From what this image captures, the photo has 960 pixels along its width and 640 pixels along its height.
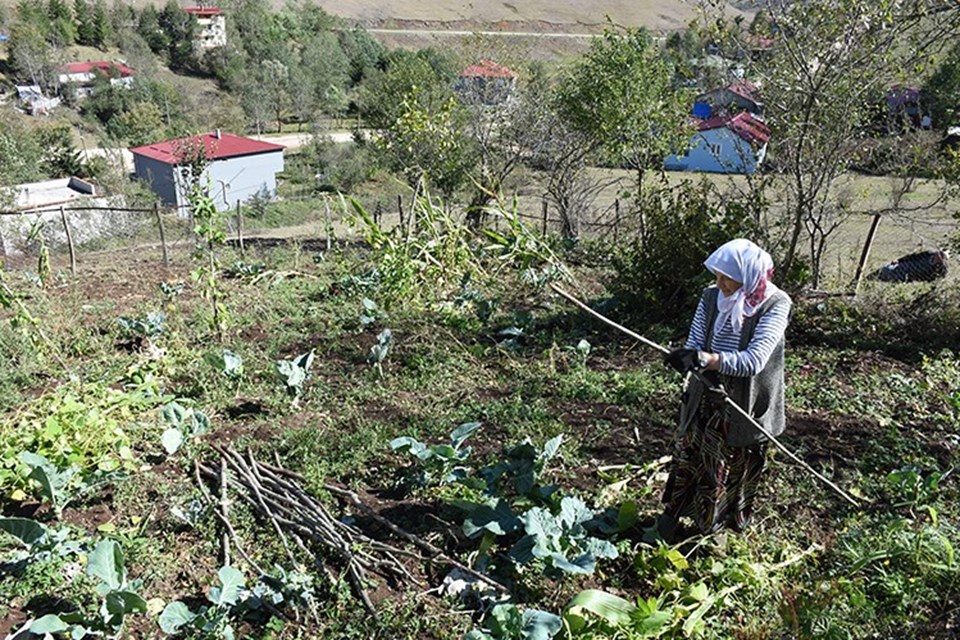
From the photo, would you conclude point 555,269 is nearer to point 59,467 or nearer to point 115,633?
point 59,467

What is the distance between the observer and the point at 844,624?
273 centimetres

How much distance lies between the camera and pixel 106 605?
2621 mm

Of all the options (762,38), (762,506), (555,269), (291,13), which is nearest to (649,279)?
(555,269)

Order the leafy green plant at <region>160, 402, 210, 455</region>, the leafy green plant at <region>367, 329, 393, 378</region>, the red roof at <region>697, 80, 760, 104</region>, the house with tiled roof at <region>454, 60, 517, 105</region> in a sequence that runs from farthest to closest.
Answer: the house with tiled roof at <region>454, 60, 517, 105</region> < the red roof at <region>697, 80, 760, 104</region> < the leafy green plant at <region>367, 329, 393, 378</region> < the leafy green plant at <region>160, 402, 210, 455</region>

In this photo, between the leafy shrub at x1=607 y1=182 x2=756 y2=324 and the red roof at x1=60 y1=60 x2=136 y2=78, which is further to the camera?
the red roof at x1=60 y1=60 x2=136 y2=78

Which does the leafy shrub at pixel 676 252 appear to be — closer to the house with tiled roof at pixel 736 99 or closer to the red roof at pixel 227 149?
the house with tiled roof at pixel 736 99

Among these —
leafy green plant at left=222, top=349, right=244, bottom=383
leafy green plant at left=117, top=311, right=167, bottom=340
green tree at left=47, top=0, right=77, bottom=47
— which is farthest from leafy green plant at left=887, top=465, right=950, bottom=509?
green tree at left=47, top=0, right=77, bottom=47

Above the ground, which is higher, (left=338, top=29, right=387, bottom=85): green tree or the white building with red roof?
(left=338, top=29, right=387, bottom=85): green tree

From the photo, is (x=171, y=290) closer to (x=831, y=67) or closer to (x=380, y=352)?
(x=380, y=352)

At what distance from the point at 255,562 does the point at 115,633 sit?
647 mm

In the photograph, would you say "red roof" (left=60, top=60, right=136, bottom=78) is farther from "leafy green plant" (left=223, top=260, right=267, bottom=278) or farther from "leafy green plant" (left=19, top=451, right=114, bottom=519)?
"leafy green plant" (left=19, top=451, right=114, bottom=519)

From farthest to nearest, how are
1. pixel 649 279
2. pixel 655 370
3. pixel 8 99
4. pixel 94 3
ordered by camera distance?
pixel 94 3
pixel 8 99
pixel 649 279
pixel 655 370

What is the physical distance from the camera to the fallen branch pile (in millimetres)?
3135

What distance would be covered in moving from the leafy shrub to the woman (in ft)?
11.2
